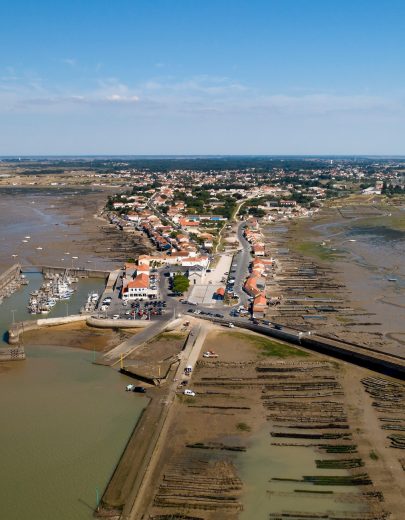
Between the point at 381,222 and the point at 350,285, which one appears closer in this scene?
the point at 350,285

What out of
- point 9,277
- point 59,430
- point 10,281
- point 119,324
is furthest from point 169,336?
point 9,277

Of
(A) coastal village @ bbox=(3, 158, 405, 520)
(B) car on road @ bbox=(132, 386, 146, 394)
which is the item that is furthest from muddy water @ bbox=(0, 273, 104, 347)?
(B) car on road @ bbox=(132, 386, 146, 394)

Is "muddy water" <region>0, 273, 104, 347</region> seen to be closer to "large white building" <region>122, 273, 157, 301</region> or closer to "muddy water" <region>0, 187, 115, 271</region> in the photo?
"large white building" <region>122, 273, 157, 301</region>

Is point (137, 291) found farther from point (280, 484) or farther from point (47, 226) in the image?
point (47, 226)

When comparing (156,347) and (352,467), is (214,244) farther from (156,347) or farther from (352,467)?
(352,467)

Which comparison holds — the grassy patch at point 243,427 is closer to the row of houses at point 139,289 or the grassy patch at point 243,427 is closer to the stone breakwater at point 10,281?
the row of houses at point 139,289

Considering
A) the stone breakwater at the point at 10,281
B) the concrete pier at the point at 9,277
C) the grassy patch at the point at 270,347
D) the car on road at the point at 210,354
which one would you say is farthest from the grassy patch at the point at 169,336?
the concrete pier at the point at 9,277

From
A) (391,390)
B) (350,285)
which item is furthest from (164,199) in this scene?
(391,390)
